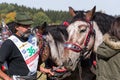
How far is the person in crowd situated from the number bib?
1511mm

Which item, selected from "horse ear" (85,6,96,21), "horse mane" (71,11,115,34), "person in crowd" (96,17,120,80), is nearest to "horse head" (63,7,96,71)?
"horse ear" (85,6,96,21)

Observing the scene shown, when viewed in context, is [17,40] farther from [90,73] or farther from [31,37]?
[90,73]

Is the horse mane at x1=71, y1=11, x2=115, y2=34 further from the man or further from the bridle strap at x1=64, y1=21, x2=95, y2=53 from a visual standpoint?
the man

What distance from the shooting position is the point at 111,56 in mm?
5543

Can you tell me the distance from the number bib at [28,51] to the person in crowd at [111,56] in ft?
4.96

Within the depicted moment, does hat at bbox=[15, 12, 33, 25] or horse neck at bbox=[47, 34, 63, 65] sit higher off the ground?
hat at bbox=[15, 12, 33, 25]

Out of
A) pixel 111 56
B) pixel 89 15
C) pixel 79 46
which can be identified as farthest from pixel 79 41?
pixel 111 56

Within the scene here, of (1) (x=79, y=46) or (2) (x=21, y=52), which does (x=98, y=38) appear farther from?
(2) (x=21, y=52)

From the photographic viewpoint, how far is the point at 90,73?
Result: 8.55m

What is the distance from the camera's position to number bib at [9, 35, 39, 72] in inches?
261

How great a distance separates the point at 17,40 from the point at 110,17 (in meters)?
2.52

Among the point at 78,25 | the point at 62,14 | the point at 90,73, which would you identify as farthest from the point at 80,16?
the point at 62,14

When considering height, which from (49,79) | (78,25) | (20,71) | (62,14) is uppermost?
(78,25)

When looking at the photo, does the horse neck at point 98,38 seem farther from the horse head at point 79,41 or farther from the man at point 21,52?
the man at point 21,52
